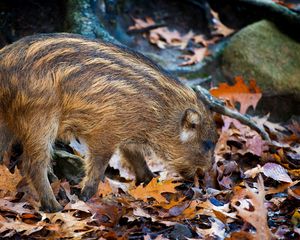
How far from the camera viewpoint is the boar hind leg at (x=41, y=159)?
5.67 m

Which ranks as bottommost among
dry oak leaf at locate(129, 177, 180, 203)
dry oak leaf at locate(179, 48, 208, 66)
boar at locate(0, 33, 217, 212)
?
dry oak leaf at locate(179, 48, 208, 66)

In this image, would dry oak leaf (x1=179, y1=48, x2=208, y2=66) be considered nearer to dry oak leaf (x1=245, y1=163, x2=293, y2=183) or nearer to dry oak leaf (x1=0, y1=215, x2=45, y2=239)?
dry oak leaf (x1=245, y1=163, x2=293, y2=183)

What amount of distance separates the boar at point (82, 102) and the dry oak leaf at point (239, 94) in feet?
7.68

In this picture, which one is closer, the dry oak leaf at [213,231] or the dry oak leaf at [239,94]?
the dry oak leaf at [213,231]

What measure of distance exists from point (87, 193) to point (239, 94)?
3.34 meters

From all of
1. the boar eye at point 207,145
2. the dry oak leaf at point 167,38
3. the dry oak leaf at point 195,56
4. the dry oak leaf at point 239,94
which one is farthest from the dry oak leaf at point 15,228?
the dry oak leaf at point 167,38

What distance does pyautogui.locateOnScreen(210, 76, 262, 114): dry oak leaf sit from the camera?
8602mm

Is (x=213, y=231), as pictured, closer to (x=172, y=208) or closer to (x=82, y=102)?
(x=172, y=208)

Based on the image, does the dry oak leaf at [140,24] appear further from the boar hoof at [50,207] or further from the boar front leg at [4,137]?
the boar hoof at [50,207]

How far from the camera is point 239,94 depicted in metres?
8.66

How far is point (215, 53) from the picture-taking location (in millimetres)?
10031

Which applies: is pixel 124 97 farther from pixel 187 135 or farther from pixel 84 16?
pixel 84 16

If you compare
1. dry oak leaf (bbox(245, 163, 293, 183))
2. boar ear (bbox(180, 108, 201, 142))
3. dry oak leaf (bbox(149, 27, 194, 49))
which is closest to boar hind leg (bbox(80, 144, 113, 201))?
boar ear (bbox(180, 108, 201, 142))

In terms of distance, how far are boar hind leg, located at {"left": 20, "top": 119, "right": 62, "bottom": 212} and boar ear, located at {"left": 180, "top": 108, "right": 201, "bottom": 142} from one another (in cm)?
129
